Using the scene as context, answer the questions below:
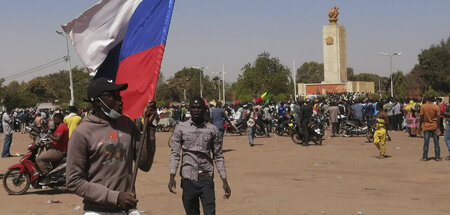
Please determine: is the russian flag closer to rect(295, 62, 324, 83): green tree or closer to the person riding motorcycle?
the person riding motorcycle

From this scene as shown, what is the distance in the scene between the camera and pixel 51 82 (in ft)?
357

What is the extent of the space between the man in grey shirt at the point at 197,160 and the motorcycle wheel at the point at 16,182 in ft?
18.9

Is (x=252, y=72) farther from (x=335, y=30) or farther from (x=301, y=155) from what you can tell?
(x=301, y=155)

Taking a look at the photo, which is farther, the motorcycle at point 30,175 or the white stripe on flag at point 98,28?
the motorcycle at point 30,175

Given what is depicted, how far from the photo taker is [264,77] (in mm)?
72000

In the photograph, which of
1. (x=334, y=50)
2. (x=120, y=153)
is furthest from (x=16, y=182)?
(x=334, y=50)

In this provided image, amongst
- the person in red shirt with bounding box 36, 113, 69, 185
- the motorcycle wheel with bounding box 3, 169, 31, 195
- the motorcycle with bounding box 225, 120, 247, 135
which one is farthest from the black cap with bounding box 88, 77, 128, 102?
the motorcycle with bounding box 225, 120, 247, 135

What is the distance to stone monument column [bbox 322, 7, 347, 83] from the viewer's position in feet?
217

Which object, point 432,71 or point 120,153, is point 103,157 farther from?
point 432,71

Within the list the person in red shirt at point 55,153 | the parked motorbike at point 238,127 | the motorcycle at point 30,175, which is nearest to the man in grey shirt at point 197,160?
the person in red shirt at point 55,153

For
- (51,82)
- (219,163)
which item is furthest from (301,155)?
(51,82)

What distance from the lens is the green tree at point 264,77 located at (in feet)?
234

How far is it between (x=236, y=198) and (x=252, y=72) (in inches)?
2482

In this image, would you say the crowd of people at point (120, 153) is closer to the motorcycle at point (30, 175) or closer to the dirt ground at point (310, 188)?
the motorcycle at point (30, 175)
